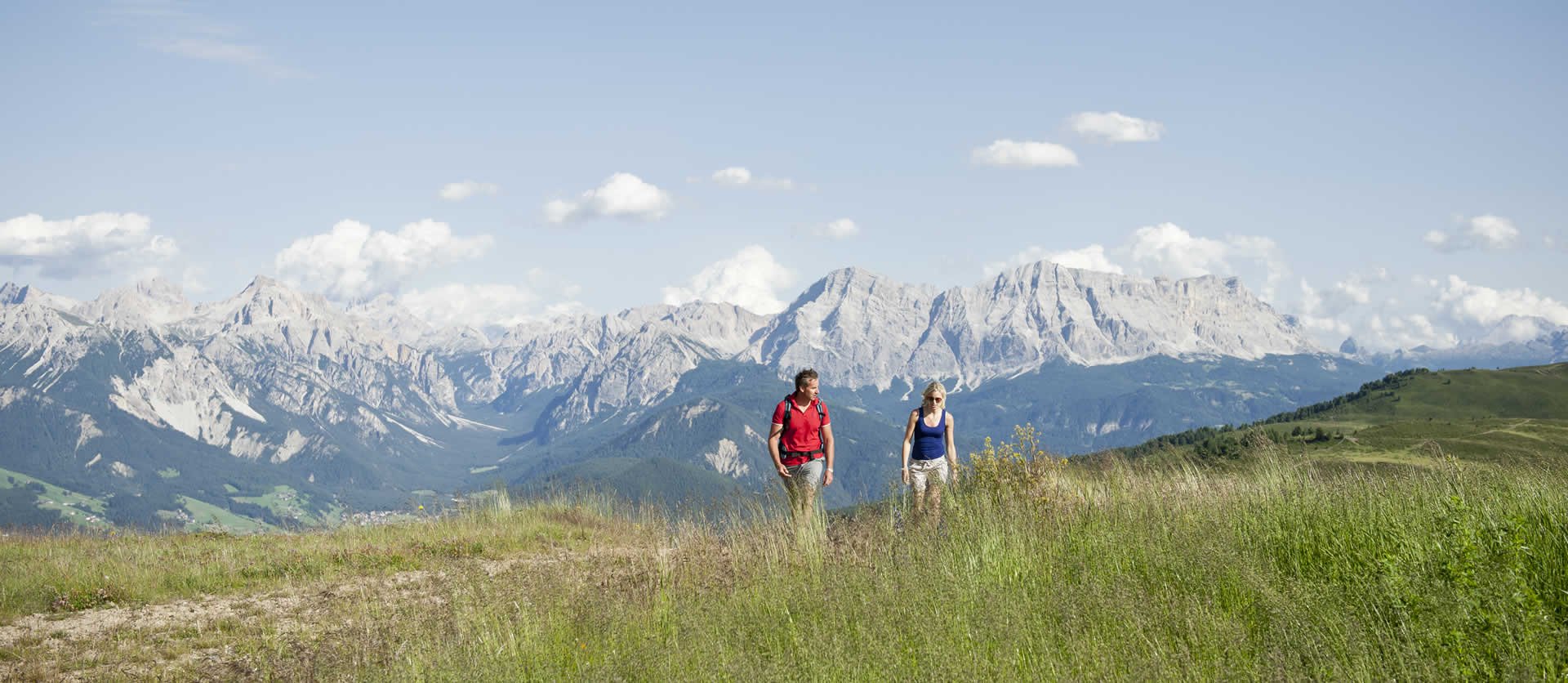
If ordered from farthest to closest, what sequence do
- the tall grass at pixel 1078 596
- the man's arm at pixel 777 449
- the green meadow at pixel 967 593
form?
the man's arm at pixel 777 449 → the green meadow at pixel 967 593 → the tall grass at pixel 1078 596

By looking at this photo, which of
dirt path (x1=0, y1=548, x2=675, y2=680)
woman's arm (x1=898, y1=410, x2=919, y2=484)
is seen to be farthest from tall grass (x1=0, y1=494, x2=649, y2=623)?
woman's arm (x1=898, y1=410, x2=919, y2=484)

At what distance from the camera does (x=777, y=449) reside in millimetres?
13438

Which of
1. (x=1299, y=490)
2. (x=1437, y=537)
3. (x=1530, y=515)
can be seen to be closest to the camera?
(x=1437, y=537)

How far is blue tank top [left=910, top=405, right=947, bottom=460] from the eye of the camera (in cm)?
1381

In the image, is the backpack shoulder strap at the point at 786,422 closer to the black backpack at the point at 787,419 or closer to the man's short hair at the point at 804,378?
the black backpack at the point at 787,419

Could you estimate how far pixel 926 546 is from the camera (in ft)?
31.4

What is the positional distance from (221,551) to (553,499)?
738 cm

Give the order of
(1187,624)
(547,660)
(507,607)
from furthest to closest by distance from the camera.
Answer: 1. (507,607)
2. (547,660)
3. (1187,624)

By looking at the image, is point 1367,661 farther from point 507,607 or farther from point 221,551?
point 221,551

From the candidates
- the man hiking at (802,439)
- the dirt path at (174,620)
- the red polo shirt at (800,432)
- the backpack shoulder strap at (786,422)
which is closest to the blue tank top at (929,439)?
the man hiking at (802,439)

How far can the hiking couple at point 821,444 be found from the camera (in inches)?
520

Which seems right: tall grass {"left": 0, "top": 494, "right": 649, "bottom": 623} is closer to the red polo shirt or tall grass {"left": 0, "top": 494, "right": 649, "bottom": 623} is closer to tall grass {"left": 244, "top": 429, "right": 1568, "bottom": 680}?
the red polo shirt

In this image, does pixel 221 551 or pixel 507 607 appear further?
pixel 221 551

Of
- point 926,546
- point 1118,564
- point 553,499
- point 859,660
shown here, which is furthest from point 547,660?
point 553,499
